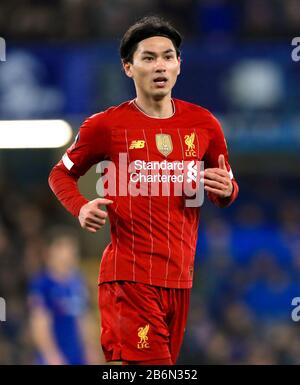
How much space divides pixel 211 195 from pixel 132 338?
0.73 m

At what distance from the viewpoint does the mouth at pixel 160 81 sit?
4516 mm

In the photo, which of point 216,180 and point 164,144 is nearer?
point 216,180

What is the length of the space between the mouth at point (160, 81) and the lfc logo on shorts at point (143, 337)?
106cm

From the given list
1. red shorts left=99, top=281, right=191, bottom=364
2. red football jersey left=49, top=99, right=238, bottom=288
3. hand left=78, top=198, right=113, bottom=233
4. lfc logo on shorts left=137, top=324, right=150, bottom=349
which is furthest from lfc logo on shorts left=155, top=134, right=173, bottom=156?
lfc logo on shorts left=137, top=324, right=150, bottom=349

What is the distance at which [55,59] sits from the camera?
12008mm

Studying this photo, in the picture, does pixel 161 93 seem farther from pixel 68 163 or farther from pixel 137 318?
pixel 137 318

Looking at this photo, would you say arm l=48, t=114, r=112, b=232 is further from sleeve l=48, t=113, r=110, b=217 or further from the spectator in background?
the spectator in background

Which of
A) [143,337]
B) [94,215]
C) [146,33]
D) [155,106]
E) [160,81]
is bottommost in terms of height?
[143,337]

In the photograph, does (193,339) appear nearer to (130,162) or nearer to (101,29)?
(101,29)

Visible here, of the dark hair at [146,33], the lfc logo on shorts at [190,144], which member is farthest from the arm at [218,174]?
the dark hair at [146,33]

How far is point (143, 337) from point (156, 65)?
3.89 feet

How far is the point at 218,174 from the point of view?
4.40 metres

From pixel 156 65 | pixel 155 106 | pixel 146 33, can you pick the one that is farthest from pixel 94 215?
pixel 146 33

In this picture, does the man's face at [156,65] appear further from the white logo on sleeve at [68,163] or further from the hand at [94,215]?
the hand at [94,215]
